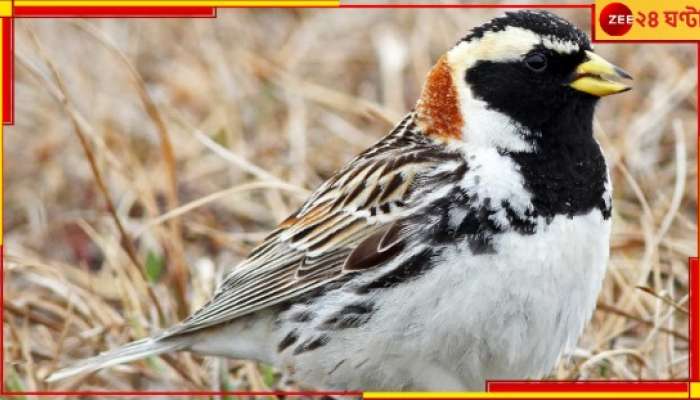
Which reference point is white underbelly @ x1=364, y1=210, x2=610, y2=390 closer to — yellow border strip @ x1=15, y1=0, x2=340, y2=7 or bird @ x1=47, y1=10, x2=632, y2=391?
bird @ x1=47, y1=10, x2=632, y2=391

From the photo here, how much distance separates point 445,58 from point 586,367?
955 millimetres

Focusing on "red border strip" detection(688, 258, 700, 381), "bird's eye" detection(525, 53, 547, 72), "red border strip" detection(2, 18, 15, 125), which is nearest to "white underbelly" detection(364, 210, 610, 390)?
"red border strip" detection(688, 258, 700, 381)

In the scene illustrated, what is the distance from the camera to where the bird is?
3.14 metres

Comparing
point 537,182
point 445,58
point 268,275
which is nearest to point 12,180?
point 268,275

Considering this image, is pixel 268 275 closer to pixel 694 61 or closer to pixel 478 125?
pixel 478 125

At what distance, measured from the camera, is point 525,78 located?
130 inches

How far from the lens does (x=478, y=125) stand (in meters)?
3.32

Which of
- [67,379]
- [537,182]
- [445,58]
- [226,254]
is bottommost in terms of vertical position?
[67,379]

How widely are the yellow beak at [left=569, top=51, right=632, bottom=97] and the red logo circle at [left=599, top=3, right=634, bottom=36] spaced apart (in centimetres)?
7

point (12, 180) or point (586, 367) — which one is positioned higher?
point (12, 180)

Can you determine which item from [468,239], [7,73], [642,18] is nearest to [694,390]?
[468,239]

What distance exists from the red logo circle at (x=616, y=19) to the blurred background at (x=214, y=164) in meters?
0.79

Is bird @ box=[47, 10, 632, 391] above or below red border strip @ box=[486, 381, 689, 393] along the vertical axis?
above

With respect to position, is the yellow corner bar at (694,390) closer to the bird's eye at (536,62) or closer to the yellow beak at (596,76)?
the yellow beak at (596,76)
